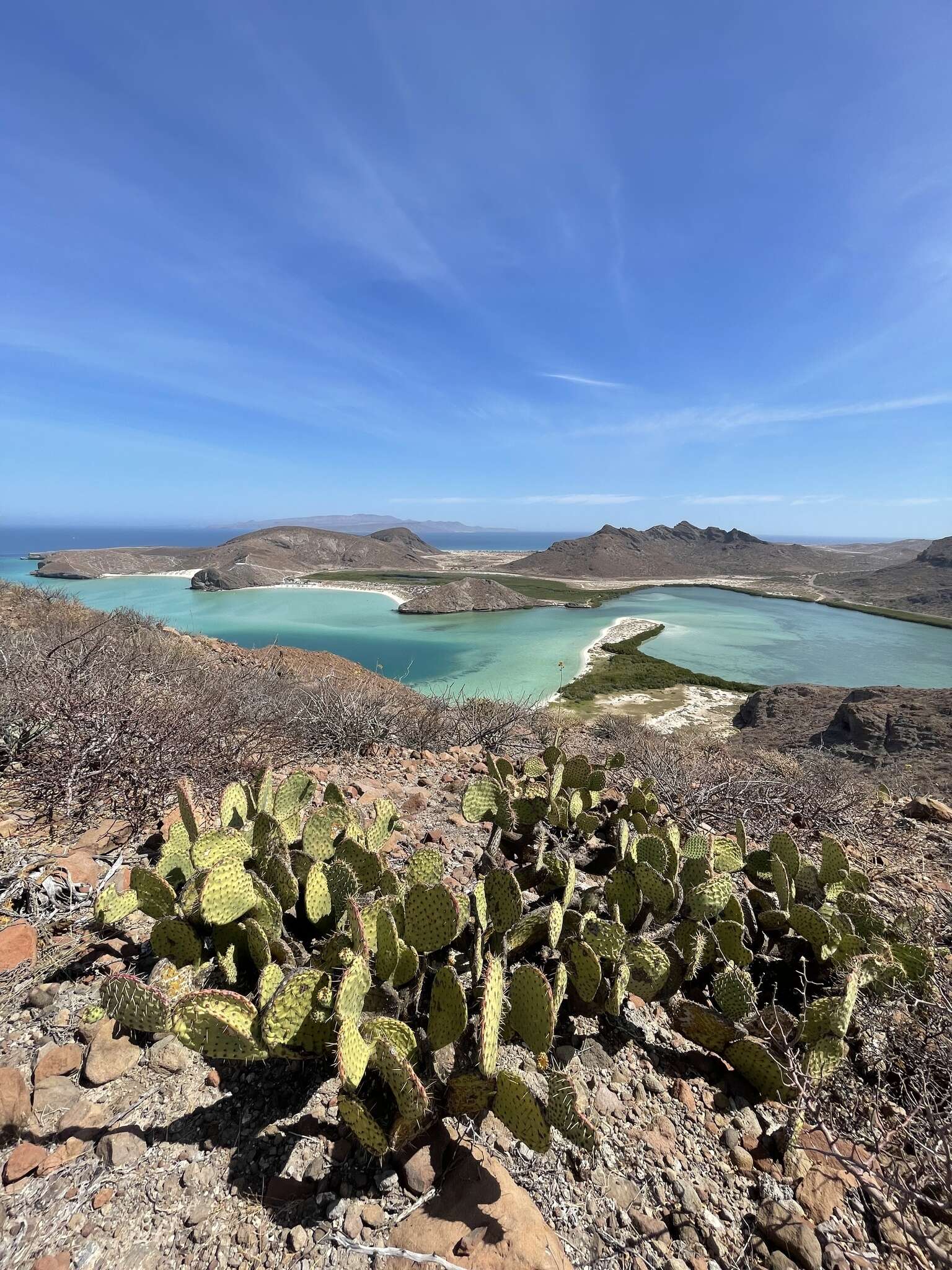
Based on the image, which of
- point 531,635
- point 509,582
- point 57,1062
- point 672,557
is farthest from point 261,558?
point 672,557

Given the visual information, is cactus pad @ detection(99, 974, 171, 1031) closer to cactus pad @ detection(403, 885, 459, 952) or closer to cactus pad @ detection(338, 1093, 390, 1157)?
cactus pad @ detection(338, 1093, 390, 1157)

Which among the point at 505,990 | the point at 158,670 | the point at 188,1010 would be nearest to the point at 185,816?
the point at 188,1010

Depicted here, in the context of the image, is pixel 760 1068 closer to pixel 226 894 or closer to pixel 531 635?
pixel 226 894

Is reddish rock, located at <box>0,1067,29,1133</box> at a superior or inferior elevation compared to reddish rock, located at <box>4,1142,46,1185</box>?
superior

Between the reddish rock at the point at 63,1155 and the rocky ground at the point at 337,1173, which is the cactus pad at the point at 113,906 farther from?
the reddish rock at the point at 63,1155

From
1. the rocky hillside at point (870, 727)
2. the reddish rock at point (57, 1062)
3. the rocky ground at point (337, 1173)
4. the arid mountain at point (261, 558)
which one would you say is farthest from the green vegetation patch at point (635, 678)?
the arid mountain at point (261, 558)

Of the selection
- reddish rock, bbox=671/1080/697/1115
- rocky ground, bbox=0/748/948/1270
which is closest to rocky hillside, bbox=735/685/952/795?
reddish rock, bbox=671/1080/697/1115

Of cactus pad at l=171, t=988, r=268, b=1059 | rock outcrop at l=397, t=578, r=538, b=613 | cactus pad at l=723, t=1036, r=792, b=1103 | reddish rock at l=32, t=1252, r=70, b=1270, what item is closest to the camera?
reddish rock at l=32, t=1252, r=70, b=1270
